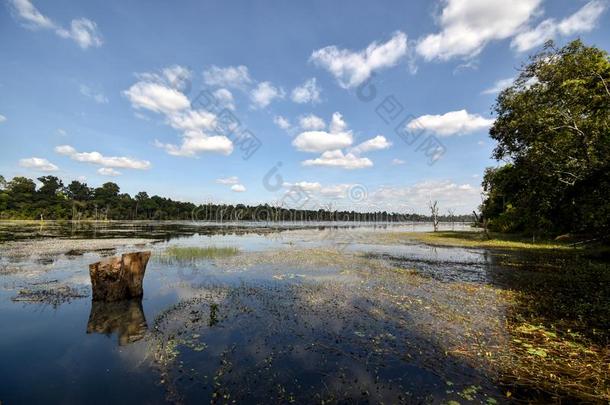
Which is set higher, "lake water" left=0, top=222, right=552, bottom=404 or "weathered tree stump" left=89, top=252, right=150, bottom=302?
"weathered tree stump" left=89, top=252, right=150, bottom=302

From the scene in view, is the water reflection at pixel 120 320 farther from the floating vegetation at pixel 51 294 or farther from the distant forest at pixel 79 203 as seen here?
the distant forest at pixel 79 203

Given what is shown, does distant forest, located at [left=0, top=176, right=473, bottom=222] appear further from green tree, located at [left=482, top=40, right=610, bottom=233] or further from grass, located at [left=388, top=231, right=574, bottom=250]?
green tree, located at [left=482, top=40, right=610, bottom=233]

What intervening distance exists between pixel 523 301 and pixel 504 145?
16.0 metres

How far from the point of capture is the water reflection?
9.12m

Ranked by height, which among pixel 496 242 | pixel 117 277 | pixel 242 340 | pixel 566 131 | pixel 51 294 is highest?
pixel 566 131

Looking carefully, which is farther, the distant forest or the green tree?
the distant forest

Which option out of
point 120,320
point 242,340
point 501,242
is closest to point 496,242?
point 501,242

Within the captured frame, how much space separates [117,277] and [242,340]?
7417 millimetres

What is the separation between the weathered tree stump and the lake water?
510 millimetres

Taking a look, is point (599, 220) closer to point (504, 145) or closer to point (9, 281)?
point (504, 145)

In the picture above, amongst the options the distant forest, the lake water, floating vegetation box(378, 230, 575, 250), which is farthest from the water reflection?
the distant forest

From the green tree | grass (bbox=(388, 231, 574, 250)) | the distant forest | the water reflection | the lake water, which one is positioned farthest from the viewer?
the distant forest

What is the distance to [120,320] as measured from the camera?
1034 centimetres

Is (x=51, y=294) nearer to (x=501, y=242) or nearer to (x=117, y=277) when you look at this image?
(x=117, y=277)
